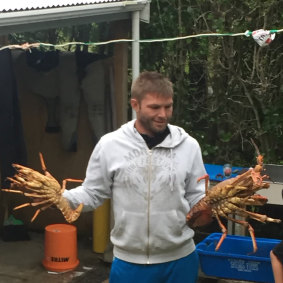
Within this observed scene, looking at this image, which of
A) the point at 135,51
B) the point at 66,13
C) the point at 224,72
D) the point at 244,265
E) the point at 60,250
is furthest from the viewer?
the point at 224,72

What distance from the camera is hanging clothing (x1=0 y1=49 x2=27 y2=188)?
550cm

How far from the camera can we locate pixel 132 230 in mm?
3070

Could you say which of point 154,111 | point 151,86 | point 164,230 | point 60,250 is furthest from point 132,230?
point 60,250

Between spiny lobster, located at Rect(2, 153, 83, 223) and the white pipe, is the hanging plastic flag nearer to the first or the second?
the white pipe

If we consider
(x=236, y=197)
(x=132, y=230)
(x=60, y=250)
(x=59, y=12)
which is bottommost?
(x=60, y=250)

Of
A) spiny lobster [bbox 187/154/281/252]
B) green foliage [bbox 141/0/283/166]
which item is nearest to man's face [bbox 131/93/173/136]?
spiny lobster [bbox 187/154/281/252]

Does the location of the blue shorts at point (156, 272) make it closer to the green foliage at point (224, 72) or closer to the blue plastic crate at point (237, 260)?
the blue plastic crate at point (237, 260)

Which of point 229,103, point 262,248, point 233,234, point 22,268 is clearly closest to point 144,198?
point 262,248

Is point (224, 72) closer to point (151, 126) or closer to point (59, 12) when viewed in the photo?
point (59, 12)

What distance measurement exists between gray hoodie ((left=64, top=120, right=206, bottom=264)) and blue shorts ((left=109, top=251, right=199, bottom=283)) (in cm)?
3

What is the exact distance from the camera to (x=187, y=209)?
3131 millimetres

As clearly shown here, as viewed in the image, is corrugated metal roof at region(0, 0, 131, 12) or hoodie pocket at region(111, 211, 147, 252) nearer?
hoodie pocket at region(111, 211, 147, 252)

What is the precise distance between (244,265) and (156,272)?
1632mm

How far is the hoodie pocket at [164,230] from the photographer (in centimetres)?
304
